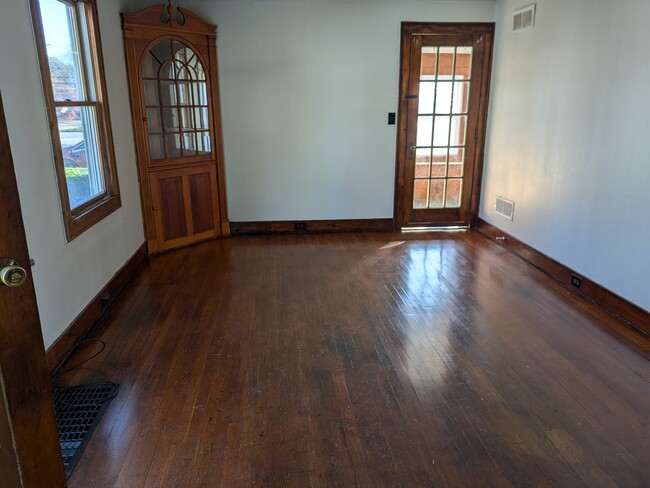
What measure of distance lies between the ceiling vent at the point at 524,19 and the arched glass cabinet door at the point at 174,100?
3240 millimetres

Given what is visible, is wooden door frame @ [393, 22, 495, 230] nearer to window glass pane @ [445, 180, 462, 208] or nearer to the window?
window glass pane @ [445, 180, 462, 208]

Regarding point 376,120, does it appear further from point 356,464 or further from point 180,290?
point 356,464

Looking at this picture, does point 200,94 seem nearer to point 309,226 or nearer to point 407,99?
point 309,226

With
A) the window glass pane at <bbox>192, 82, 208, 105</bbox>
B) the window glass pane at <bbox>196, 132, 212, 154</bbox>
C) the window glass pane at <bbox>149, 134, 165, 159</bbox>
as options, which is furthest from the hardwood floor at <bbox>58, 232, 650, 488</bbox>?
the window glass pane at <bbox>192, 82, 208, 105</bbox>

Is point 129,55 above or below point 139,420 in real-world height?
above

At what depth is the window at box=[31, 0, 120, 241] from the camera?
2.93m

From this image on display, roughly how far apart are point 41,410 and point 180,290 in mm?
2585

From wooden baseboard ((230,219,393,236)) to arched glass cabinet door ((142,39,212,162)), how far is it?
1.04 metres

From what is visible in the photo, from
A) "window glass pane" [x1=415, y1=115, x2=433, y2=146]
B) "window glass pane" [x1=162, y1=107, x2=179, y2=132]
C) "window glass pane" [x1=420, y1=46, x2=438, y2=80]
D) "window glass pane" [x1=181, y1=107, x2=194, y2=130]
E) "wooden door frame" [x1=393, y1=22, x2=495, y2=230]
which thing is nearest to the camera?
"window glass pane" [x1=162, y1=107, x2=179, y2=132]

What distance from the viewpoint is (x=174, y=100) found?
4.74 metres

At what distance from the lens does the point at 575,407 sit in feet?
7.89

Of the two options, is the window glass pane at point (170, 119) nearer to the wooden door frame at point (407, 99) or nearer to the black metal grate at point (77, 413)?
the wooden door frame at point (407, 99)

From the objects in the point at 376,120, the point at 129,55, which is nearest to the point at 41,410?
the point at 129,55

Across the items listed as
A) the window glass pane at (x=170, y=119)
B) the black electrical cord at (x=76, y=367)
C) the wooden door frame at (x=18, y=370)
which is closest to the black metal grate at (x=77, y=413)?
the black electrical cord at (x=76, y=367)
